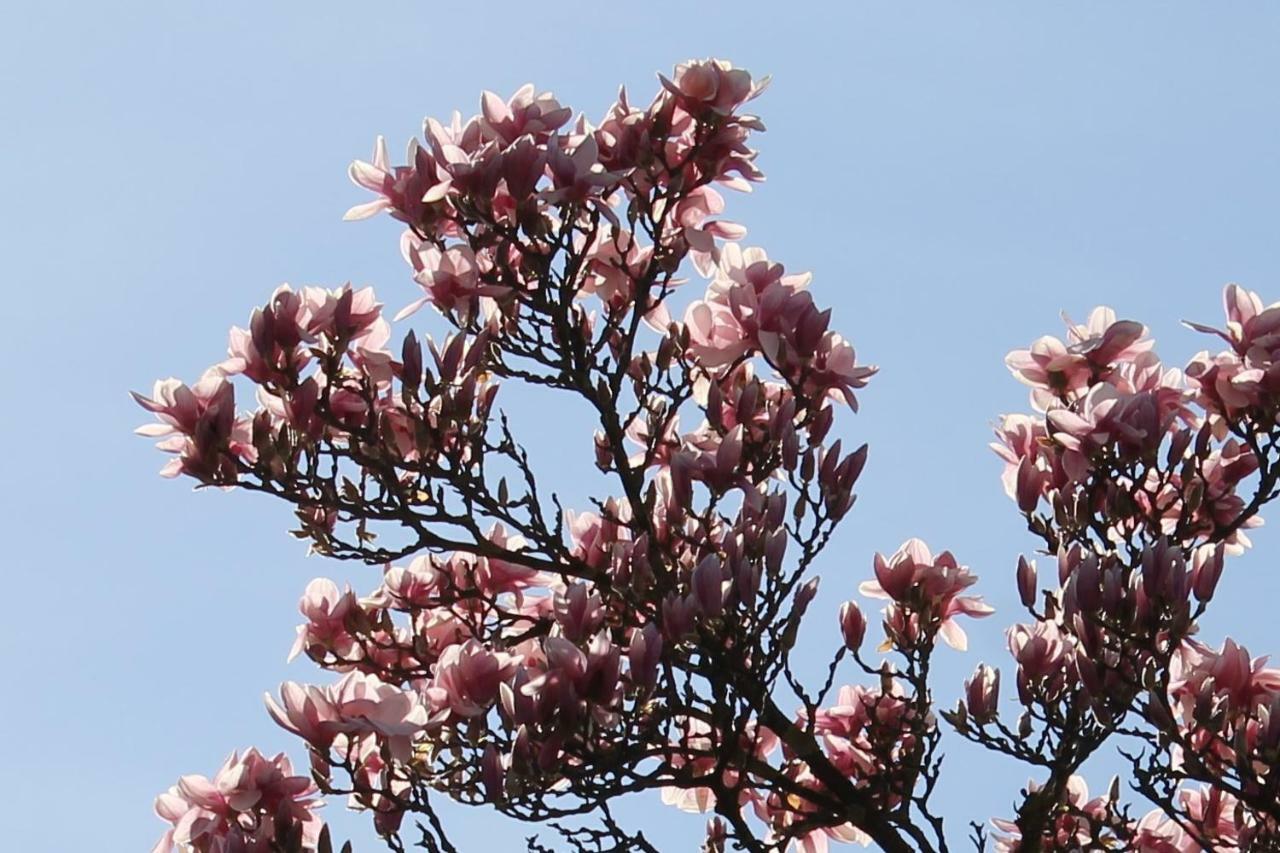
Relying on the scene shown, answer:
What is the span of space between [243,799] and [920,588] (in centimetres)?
211

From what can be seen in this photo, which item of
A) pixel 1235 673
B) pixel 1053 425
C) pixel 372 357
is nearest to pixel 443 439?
pixel 372 357

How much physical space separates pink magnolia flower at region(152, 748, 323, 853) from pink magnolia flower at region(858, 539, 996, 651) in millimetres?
1854

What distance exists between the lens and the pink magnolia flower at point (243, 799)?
14.2ft

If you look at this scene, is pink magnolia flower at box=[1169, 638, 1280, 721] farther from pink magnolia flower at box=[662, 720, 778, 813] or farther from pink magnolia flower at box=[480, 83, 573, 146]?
pink magnolia flower at box=[480, 83, 573, 146]

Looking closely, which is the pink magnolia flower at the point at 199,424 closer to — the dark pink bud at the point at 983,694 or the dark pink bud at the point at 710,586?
the dark pink bud at the point at 710,586

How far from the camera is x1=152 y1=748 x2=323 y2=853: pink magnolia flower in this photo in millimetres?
4328

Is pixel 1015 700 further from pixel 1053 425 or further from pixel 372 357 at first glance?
pixel 372 357

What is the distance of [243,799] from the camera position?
4316 mm

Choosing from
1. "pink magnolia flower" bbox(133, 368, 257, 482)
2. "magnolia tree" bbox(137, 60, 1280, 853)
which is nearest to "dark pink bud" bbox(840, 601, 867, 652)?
"magnolia tree" bbox(137, 60, 1280, 853)

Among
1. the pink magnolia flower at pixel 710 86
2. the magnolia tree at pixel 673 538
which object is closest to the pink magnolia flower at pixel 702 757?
the magnolia tree at pixel 673 538

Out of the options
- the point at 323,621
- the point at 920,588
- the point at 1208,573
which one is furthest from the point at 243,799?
the point at 1208,573

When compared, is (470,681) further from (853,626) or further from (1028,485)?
(1028,485)

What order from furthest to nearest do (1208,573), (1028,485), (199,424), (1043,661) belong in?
1. (1028,485)
2. (199,424)
3. (1043,661)
4. (1208,573)

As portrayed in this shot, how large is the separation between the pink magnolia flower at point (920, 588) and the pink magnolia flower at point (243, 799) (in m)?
1.85
